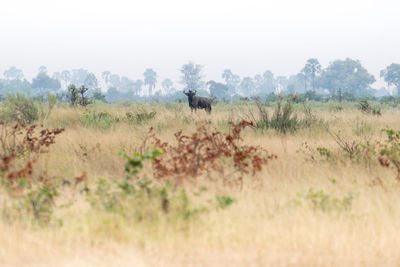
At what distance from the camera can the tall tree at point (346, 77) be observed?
4867 inches

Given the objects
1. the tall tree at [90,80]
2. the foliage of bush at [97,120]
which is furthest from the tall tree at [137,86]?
the foliage of bush at [97,120]

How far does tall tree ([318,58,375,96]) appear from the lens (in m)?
124

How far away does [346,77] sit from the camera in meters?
125

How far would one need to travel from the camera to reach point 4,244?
429cm

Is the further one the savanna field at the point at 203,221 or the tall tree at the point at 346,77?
the tall tree at the point at 346,77

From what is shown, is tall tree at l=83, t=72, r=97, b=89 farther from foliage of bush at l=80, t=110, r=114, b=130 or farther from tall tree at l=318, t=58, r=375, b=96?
foliage of bush at l=80, t=110, r=114, b=130

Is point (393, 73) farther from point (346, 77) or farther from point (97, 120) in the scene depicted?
point (97, 120)

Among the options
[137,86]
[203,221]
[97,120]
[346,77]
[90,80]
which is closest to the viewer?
[203,221]

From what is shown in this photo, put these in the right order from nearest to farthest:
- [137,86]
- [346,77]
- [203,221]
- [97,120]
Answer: [203,221], [97,120], [346,77], [137,86]

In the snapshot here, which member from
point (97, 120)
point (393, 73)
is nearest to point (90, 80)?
point (393, 73)

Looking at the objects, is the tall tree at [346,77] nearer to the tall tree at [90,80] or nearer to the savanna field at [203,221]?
the tall tree at [90,80]

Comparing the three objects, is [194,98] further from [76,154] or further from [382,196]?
[382,196]

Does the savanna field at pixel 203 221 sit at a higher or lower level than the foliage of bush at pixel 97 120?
lower

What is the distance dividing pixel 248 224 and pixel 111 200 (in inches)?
58.2
